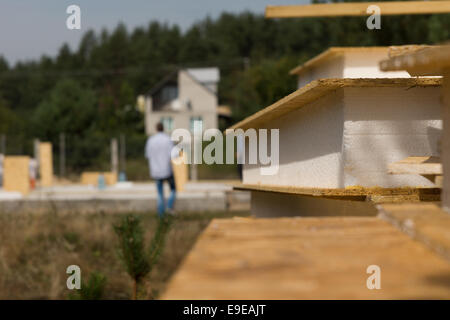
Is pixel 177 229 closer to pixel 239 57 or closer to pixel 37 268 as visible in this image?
pixel 37 268

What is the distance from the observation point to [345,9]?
4.20 metres

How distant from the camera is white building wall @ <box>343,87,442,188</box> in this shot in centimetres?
313

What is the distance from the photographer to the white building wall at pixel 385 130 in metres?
3.13

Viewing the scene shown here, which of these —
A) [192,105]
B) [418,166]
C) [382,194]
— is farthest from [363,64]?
[192,105]

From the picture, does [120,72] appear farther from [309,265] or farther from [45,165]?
[309,265]

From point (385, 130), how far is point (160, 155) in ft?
32.3

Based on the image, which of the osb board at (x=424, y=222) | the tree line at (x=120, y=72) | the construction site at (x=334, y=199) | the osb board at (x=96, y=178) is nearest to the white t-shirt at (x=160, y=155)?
→ the construction site at (x=334, y=199)

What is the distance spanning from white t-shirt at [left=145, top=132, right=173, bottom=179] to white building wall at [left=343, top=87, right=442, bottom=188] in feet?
31.8

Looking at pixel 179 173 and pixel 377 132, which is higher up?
pixel 377 132

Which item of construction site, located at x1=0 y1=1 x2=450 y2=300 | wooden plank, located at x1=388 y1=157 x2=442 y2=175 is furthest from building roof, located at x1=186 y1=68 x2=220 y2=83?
wooden plank, located at x1=388 y1=157 x2=442 y2=175

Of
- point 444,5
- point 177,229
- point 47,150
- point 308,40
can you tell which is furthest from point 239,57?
point 444,5

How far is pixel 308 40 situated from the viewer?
222 feet

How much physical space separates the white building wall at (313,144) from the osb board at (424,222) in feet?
3.79

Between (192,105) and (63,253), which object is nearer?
(63,253)
